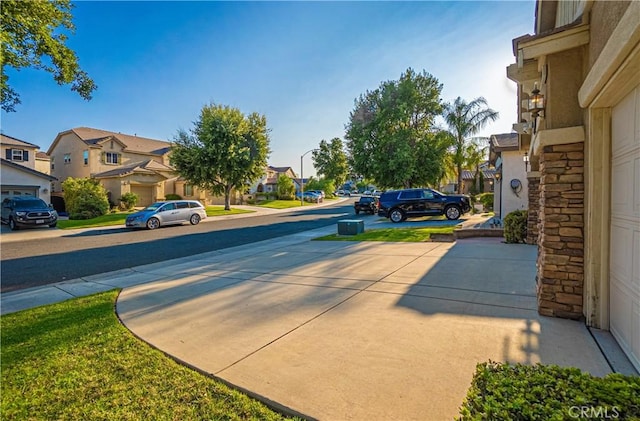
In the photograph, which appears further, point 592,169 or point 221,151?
point 221,151

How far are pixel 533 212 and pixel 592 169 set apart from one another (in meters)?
6.59

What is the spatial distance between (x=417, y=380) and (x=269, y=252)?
8206mm

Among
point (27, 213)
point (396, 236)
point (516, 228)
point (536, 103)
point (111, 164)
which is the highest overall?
point (111, 164)

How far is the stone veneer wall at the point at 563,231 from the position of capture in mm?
3879

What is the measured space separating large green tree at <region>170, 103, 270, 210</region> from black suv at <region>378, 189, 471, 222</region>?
15855mm

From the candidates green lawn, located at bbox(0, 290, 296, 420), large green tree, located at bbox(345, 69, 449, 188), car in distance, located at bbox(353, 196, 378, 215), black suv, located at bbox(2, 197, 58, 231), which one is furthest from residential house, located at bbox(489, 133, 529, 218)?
black suv, located at bbox(2, 197, 58, 231)

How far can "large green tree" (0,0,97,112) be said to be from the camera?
8.27 m

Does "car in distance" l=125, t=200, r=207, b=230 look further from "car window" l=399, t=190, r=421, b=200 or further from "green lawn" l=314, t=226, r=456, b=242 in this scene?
"car window" l=399, t=190, r=421, b=200

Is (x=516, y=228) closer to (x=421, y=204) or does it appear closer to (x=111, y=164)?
(x=421, y=204)

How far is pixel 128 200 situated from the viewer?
30391 millimetres

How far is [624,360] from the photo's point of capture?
9.55 feet

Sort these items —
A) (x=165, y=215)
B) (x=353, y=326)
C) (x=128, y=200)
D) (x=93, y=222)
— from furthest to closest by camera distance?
(x=128, y=200) < (x=93, y=222) < (x=165, y=215) < (x=353, y=326)

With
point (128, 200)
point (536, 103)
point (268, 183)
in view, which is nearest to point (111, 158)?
point (128, 200)

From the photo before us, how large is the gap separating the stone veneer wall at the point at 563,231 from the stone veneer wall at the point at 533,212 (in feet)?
18.6
